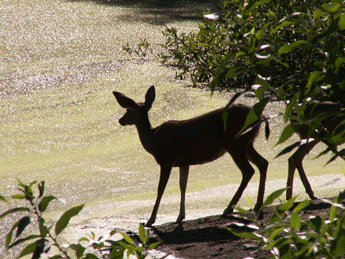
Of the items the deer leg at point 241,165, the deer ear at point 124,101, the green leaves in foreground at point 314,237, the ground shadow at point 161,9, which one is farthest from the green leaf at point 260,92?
the ground shadow at point 161,9

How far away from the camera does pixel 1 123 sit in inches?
273

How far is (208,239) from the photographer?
3.02 m

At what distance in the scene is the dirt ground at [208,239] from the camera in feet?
9.04

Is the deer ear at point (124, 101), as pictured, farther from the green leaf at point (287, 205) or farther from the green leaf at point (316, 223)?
the green leaf at point (316, 223)

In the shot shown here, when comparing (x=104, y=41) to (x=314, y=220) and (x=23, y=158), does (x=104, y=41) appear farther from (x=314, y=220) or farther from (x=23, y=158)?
(x=314, y=220)

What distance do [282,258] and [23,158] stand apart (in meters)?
5.42

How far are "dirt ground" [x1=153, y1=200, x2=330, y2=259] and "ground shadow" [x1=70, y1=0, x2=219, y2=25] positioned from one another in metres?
6.63

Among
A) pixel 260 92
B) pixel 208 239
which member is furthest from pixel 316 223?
pixel 208 239

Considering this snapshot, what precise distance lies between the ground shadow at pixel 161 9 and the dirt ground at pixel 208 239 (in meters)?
6.63

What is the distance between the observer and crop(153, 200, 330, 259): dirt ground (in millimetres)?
2754

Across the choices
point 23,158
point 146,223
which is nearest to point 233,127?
point 146,223

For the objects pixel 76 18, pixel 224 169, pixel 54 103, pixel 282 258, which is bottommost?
pixel 224 169

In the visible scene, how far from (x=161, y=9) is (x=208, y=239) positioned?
27.3ft

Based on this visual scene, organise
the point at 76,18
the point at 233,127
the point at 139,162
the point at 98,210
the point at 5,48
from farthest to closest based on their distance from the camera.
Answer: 1. the point at 76,18
2. the point at 5,48
3. the point at 139,162
4. the point at 98,210
5. the point at 233,127
